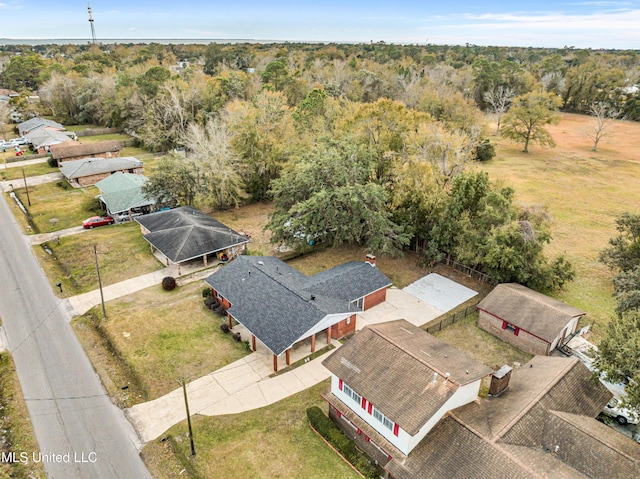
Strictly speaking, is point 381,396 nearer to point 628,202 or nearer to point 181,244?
point 181,244

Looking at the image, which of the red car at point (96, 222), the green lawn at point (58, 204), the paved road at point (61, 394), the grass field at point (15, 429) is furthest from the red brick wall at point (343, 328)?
the green lawn at point (58, 204)

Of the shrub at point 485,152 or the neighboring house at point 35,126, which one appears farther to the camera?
the neighboring house at point 35,126

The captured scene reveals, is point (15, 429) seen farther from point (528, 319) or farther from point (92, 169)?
point (92, 169)

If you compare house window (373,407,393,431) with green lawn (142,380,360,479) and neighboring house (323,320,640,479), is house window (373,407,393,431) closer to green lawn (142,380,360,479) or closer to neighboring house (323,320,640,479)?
neighboring house (323,320,640,479)

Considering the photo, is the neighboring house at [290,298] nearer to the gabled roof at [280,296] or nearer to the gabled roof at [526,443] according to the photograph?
the gabled roof at [280,296]

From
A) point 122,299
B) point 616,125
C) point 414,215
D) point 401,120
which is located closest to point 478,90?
point 616,125

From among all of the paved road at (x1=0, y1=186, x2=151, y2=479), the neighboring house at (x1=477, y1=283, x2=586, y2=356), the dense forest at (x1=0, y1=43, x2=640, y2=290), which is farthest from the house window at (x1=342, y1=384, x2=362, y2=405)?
the dense forest at (x1=0, y1=43, x2=640, y2=290)
